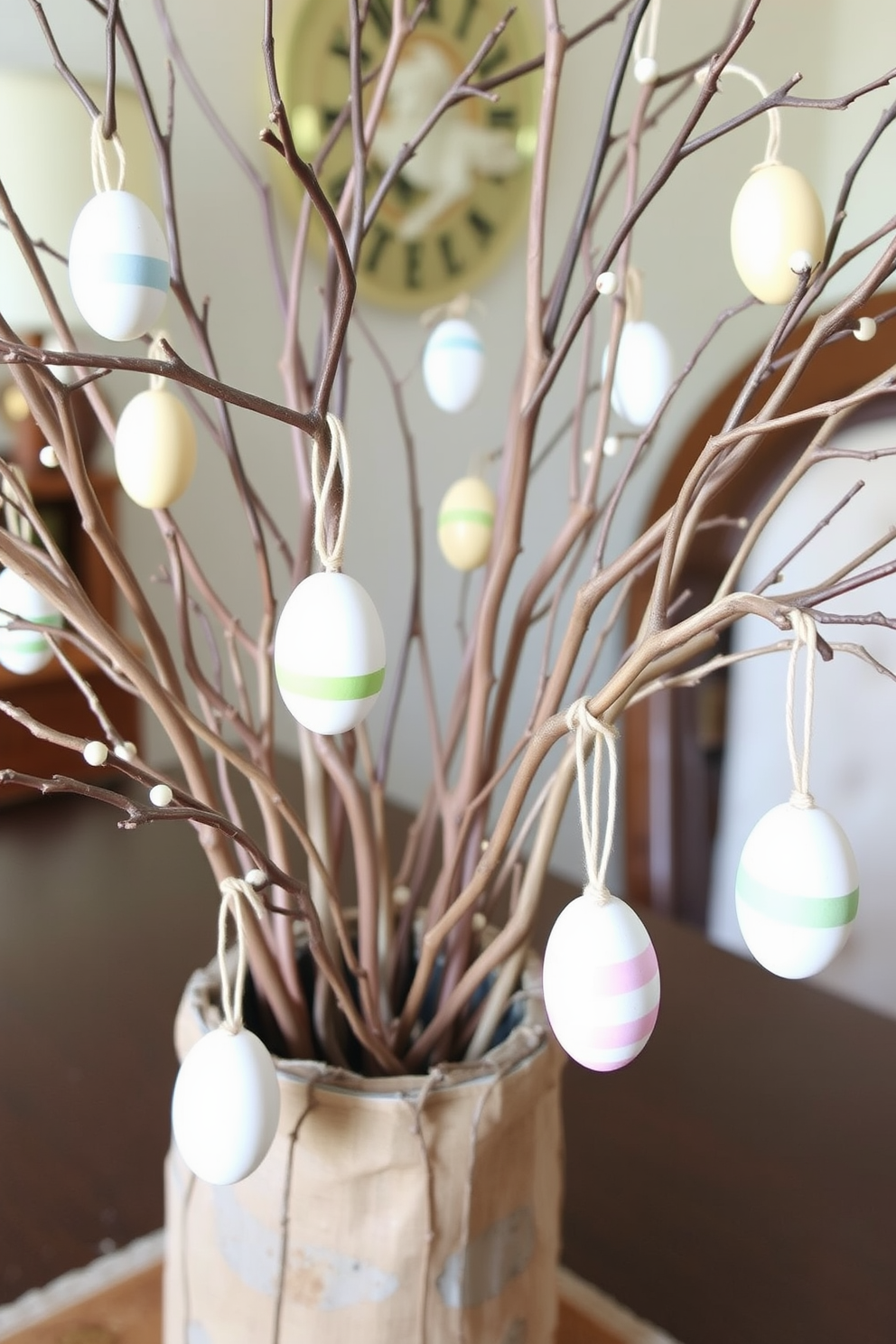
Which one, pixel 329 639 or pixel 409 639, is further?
pixel 409 639

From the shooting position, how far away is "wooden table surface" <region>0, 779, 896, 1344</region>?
0.46 meters

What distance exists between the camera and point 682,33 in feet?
5.41

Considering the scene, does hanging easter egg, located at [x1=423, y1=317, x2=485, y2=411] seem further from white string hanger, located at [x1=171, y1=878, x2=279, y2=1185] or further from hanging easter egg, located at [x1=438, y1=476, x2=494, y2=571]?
white string hanger, located at [x1=171, y1=878, x2=279, y2=1185]

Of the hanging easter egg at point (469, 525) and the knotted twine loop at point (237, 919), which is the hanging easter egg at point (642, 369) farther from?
the knotted twine loop at point (237, 919)

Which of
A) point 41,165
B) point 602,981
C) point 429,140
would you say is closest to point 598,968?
point 602,981

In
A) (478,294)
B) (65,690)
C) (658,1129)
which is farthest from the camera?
(478,294)

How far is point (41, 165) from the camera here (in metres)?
0.90

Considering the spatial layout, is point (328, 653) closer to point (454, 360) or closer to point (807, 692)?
point (807, 692)

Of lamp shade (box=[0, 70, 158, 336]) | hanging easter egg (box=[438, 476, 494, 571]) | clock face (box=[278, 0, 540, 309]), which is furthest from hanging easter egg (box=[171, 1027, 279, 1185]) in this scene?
clock face (box=[278, 0, 540, 309])

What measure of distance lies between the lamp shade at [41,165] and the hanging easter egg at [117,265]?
66 cm

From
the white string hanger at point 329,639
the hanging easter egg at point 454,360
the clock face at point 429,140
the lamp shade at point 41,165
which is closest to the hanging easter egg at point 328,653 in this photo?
the white string hanger at point 329,639

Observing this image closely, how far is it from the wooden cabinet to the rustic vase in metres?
0.73

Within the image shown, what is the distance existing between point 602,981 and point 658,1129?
1.17 feet

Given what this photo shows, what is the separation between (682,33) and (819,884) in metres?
1.75
